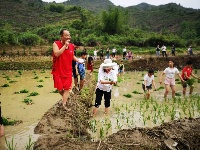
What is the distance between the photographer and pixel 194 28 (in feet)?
254

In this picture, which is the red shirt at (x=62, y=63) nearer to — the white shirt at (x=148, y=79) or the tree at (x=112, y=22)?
the white shirt at (x=148, y=79)

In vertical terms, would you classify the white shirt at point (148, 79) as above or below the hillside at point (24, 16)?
below

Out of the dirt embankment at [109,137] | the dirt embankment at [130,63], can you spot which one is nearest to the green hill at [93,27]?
the dirt embankment at [130,63]

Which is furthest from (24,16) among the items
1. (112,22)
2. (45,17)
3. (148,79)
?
(148,79)

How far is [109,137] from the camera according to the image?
16.1ft

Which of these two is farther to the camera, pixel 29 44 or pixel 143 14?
pixel 143 14

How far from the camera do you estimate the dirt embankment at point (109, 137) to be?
4.50 m

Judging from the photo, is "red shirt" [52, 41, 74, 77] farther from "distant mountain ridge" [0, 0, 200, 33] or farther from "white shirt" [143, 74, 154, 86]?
"distant mountain ridge" [0, 0, 200, 33]

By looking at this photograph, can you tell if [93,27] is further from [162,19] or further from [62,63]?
[62,63]

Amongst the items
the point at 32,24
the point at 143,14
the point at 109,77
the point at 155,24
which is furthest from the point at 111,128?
the point at 143,14

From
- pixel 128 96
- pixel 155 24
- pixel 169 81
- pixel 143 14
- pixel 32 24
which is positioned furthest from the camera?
pixel 143 14

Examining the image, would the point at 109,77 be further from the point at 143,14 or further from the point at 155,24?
the point at 143,14

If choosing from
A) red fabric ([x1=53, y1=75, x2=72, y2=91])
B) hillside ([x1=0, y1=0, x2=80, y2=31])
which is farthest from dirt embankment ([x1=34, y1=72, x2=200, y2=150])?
hillside ([x1=0, y1=0, x2=80, y2=31])

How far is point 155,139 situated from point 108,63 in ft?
9.66
